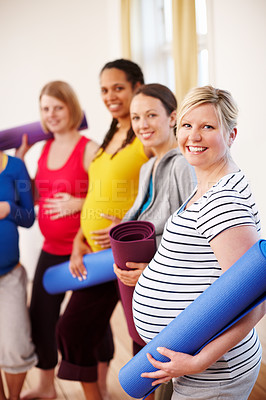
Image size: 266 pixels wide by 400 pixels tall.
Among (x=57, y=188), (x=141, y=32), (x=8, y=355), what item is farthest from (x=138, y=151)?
(x=141, y=32)

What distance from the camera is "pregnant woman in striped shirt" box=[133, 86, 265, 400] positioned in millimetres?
846

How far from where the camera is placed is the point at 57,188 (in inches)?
78.3

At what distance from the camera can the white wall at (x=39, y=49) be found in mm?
3877

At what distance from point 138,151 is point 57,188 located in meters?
0.51

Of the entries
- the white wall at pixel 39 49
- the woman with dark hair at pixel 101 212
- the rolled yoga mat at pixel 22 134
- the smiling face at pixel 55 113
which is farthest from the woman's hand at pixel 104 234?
the white wall at pixel 39 49

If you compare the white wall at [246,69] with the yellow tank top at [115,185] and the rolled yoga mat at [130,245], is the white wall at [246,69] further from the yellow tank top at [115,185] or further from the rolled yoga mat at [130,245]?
the rolled yoga mat at [130,245]

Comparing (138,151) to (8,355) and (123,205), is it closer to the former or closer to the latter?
(123,205)

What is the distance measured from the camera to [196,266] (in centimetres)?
94

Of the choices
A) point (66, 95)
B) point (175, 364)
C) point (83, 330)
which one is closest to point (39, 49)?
point (66, 95)

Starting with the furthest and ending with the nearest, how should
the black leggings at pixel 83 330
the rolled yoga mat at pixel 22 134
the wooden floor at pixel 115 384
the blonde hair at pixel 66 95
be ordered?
the rolled yoga mat at pixel 22 134 < the blonde hair at pixel 66 95 < the wooden floor at pixel 115 384 < the black leggings at pixel 83 330

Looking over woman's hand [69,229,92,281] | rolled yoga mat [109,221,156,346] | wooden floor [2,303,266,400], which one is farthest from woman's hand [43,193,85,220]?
wooden floor [2,303,266,400]

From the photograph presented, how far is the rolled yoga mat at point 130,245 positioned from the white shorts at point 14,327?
2.55 feet

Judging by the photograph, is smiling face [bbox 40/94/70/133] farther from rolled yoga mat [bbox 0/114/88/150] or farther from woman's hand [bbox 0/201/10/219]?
woman's hand [bbox 0/201/10/219]

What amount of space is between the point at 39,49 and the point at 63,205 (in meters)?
2.55
